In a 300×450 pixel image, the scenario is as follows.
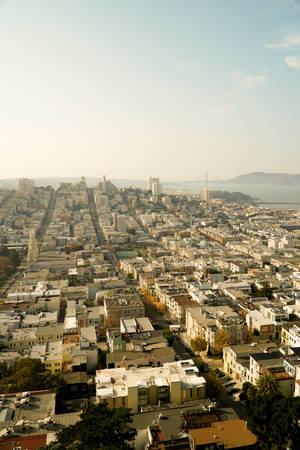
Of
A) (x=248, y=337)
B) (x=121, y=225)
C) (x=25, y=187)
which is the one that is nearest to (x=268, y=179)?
(x=25, y=187)

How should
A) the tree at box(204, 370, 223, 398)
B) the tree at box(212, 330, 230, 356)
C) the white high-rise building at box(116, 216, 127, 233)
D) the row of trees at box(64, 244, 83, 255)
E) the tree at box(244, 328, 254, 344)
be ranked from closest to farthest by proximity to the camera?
the tree at box(204, 370, 223, 398) → the tree at box(212, 330, 230, 356) → the tree at box(244, 328, 254, 344) → the row of trees at box(64, 244, 83, 255) → the white high-rise building at box(116, 216, 127, 233)

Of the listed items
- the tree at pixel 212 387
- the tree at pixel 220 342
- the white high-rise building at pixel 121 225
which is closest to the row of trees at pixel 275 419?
the tree at pixel 212 387

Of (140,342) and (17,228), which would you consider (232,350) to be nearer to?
(140,342)

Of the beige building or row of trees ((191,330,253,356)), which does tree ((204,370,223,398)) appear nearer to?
the beige building

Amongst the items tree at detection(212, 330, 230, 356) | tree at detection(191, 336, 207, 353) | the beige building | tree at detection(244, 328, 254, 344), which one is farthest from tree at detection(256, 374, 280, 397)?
tree at detection(244, 328, 254, 344)

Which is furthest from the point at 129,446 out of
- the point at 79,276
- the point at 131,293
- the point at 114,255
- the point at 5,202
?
the point at 5,202

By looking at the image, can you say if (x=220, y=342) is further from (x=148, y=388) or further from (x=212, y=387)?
(x=148, y=388)

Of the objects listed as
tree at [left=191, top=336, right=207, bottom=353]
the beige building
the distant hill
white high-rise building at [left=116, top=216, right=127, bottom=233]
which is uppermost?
the distant hill
